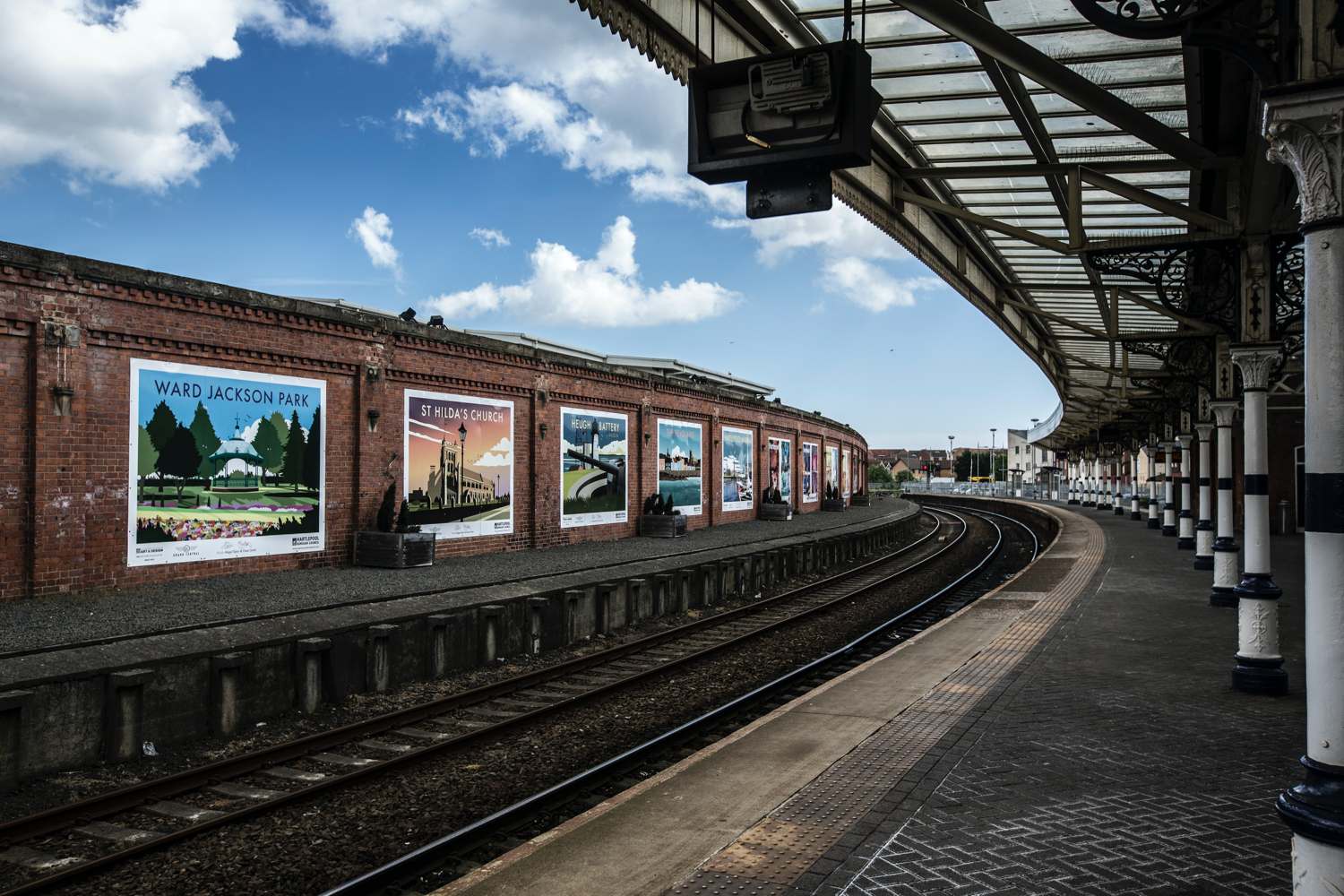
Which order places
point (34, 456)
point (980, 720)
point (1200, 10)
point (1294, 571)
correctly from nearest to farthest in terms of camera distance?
1. point (1200, 10)
2. point (980, 720)
3. point (34, 456)
4. point (1294, 571)

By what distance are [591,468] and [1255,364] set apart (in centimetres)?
1470

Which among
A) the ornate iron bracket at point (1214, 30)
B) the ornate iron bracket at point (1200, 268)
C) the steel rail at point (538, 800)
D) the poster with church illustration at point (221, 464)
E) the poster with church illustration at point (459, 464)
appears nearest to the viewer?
the ornate iron bracket at point (1214, 30)

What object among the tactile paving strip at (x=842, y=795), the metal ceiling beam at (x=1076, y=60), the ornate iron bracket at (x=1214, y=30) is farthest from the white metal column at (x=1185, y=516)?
the ornate iron bracket at (x=1214, y=30)

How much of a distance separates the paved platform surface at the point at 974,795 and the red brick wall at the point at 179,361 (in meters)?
8.88

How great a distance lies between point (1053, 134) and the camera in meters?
10.8

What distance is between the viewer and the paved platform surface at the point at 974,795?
474cm

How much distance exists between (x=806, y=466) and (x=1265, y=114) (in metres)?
35.8

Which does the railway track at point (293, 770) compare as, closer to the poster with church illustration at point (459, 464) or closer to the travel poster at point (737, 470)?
the poster with church illustration at point (459, 464)

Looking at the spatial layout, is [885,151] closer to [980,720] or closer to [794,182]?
[794,182]

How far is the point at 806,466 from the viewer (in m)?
39.2

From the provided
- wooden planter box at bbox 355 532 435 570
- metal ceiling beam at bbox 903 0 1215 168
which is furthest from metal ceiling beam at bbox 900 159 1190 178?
wooden planter box at bbox 355 532 435 570

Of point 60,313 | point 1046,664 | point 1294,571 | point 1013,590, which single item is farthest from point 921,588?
point 60,313

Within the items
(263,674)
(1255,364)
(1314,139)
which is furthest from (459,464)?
(1314,139)

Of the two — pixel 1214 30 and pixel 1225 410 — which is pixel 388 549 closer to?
pixel 1225 410
